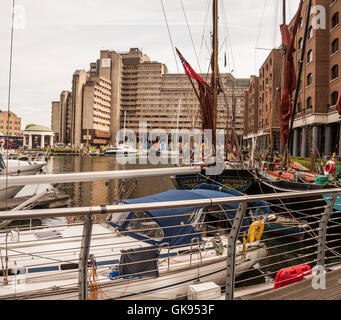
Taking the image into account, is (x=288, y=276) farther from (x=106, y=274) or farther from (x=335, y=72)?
(x=335, y=72)

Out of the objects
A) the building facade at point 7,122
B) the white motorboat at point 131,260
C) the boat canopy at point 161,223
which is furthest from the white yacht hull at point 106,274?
the building facade at point 7,122

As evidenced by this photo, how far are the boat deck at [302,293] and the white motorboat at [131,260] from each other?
121 centimetres

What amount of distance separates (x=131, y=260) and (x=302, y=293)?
8.80 ft

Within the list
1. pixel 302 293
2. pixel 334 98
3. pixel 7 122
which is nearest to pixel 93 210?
pixel 7 122

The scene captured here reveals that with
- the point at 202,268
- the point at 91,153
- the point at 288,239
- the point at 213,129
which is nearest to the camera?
the point at 202,268

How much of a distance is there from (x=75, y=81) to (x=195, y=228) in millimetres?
119071

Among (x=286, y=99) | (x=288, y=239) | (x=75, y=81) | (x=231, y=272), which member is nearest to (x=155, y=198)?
(x=231, y=272)

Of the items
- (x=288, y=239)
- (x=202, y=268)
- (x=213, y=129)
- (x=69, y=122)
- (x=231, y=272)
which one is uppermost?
(x=69, y=122)

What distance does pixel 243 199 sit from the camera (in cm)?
305

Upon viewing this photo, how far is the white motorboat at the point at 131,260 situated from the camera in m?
4.86

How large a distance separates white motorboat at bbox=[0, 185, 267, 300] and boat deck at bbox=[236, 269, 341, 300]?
3.97ft

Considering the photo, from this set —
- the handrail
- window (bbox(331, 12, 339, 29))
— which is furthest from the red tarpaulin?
window (bbox(331, 12, 339, 29))
